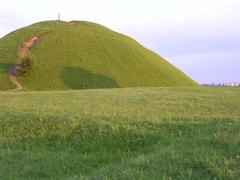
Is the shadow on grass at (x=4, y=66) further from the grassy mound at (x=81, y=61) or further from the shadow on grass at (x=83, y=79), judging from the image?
the shadow on grass at (x=83, y=79)

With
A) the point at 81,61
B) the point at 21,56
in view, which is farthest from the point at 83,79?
the point at 21,56

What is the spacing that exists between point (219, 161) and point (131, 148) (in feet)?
10.6

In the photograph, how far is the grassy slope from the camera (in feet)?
26.7

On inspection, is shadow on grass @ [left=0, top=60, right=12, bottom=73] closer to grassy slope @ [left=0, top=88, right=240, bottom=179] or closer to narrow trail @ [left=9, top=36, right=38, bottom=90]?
narrow trail @ [left=9, top=36, right=38, bottom=90]

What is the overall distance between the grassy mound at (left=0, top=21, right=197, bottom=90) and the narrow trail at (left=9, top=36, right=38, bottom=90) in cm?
43

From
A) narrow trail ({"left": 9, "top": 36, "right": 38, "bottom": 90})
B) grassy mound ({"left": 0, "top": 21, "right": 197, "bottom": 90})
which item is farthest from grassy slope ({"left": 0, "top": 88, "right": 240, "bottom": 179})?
grassy mound ({"left": 0, "top": 21, "right": 197, "bottom": 90})

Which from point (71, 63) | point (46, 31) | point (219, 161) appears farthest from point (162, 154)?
point (46, 31)

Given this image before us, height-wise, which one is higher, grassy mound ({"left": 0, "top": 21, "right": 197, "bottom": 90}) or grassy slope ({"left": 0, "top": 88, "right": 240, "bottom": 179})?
grassy mound ({"left": 0, "top": 21, "right": 197, "bottom": 90})

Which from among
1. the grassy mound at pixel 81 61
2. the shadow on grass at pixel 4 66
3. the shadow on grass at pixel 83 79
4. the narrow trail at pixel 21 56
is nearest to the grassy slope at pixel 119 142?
the narrow trail at pixel 21 56

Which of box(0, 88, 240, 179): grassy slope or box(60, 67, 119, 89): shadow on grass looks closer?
box(0, 88, 240, 179): grassy slope

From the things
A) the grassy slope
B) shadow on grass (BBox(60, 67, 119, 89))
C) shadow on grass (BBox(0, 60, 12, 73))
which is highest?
shadow on grass (BBox(0, 60, 12, 73))

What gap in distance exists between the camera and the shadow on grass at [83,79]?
41.1 meters

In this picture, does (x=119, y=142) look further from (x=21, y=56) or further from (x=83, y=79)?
(x=21, y=56)

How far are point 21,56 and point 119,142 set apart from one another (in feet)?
112
